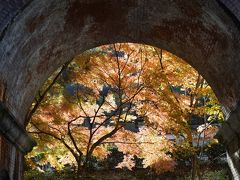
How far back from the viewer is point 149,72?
1250 cm

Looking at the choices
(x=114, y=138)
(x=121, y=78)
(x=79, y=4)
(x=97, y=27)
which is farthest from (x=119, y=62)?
(x=79, y=4)

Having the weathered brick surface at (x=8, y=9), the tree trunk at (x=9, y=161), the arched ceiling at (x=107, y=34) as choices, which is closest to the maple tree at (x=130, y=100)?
the arched ceiling at (x=107, y=34)

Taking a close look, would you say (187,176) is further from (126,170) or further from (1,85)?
(1,85)

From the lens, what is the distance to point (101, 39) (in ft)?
23.0

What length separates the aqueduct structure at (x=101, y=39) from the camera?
481 cm

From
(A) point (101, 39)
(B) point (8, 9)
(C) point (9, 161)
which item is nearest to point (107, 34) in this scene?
(A) point (101, 39)

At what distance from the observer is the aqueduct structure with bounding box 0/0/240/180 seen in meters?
4.81

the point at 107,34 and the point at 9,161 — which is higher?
the point at 107,34

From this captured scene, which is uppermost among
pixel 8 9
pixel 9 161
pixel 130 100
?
pixel 130 100

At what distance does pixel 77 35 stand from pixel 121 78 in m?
6.69

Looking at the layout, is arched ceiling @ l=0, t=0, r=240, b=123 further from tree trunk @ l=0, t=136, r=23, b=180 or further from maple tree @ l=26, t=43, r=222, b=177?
maple tree @ l=26, t=43, r=222, b=177

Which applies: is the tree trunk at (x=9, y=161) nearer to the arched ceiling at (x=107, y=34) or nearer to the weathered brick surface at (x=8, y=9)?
the arched ceiling at (x=107, y=34)

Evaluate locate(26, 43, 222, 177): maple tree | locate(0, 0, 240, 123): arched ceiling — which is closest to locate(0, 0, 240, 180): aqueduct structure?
locate(0, 0, 240, 123): arched ceiling

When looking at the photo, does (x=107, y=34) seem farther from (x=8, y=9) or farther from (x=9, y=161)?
(x=9, y=161)
